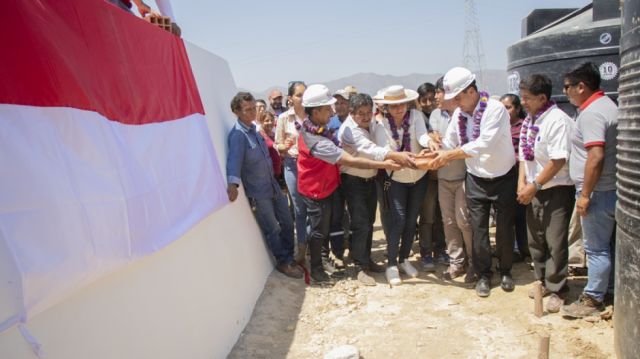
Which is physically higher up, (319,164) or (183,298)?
(319,164)

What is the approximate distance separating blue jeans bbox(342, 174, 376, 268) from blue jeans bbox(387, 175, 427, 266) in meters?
0.21

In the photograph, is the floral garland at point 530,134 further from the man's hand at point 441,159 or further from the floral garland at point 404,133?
the floral garland at point 404,133

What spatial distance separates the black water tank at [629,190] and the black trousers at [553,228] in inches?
36.6

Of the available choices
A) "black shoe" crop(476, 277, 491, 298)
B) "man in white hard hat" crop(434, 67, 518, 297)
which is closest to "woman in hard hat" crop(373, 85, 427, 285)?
"man in white hard hat" crop(434, 67, 518, 297)

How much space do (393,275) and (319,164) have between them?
134cm

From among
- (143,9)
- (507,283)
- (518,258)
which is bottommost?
(518,258)

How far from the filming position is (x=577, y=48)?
4312mm

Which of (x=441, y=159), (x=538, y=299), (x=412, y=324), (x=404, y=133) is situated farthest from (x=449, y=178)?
(x=412, y=324)

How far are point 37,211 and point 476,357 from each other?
2.83 metres

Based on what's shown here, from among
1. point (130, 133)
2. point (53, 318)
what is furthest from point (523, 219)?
point (53, 318)

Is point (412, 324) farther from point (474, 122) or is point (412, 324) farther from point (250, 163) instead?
point (250, 163)

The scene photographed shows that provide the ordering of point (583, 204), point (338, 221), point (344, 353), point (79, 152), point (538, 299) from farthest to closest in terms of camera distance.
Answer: point (338, 221), point (538, 299), point (583, 204), point (344, 353), point (79, 152)

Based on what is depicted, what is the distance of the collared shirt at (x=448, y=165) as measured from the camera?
4.37m

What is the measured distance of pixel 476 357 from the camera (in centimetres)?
316
